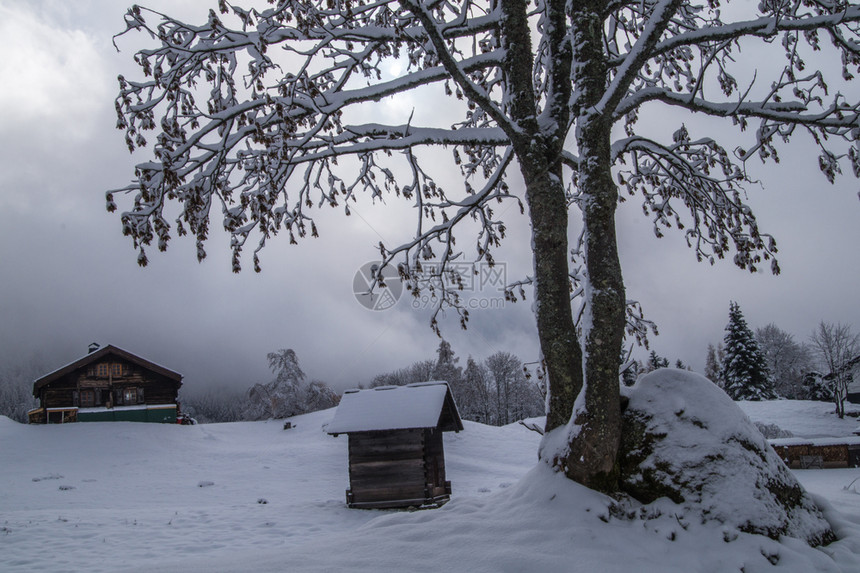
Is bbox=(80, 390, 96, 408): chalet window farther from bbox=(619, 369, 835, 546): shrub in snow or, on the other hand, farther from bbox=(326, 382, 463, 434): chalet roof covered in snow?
bbox=(619, 369, 835, 546): shrub in snow

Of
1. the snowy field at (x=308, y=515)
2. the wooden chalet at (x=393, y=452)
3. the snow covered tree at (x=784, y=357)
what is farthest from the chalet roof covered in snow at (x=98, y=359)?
the snow covered tree at (x=784, y=357)

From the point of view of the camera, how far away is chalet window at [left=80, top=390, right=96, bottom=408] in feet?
116

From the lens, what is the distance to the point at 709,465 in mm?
4188

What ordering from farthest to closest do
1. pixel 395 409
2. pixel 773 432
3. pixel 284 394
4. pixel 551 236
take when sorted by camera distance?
pixel 284 394, pixel 773 432, pixel 395 409, pixel 551 236

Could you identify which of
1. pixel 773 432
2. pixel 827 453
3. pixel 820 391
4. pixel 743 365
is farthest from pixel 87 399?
pixel 820 391

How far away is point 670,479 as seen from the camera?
4.22 m

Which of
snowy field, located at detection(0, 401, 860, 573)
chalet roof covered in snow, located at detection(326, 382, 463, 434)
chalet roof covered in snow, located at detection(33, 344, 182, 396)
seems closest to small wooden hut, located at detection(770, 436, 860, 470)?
snowy field, located at detection(0, 401, 860, 573)

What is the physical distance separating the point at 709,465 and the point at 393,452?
14.6m

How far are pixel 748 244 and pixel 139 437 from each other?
3641 centimetres

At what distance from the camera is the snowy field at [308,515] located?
364 cm

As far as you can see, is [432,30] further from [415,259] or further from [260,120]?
[415,259]

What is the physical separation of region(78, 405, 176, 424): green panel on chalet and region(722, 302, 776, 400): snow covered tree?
49.3m

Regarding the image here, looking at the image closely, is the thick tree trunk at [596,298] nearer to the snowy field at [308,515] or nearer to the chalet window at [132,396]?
the snowy field at [308,515]

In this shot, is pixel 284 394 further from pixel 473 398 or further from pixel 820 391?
pixel 820 391
